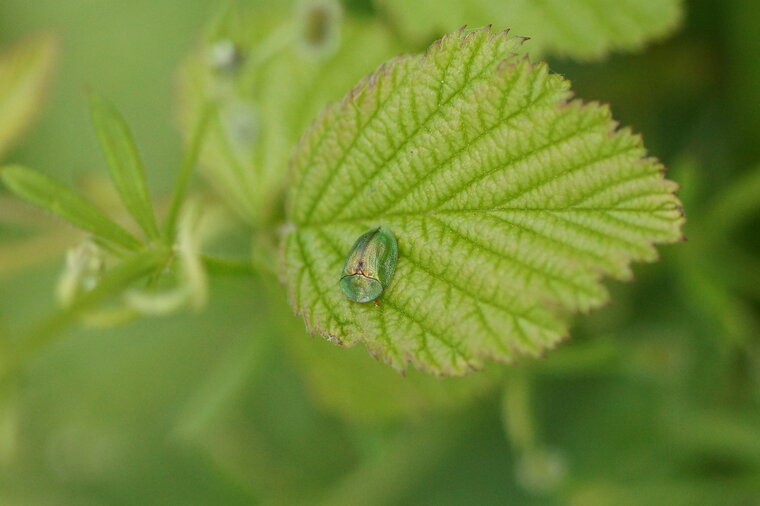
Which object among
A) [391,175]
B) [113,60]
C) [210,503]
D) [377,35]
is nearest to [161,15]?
[113,60]

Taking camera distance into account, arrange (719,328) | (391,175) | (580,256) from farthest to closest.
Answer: (719,328)
(391,175)
(580,256)

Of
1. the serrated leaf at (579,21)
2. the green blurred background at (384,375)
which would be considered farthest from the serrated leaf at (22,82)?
the serrated leaf at (579,21)

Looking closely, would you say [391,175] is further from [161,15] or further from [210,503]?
[161,15]

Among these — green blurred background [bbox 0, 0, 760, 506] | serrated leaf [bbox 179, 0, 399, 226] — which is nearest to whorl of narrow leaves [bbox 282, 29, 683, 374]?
green blurred background [bbox 0, 0, 760, 506]

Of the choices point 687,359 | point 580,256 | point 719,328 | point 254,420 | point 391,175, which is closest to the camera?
point 580,256

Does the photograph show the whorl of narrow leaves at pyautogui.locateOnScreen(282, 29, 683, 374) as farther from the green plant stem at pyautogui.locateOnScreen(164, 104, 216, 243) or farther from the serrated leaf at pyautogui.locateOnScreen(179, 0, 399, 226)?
the serrated leaf at pyautogui.locateOnScreen(179, 0, 399, 226)

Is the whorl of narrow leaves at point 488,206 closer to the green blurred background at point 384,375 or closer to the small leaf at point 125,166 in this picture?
the small leaf at point 125,166

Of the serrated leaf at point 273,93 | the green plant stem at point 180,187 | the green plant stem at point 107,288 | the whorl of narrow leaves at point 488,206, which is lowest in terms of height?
the whorl of narrow leaves at point 488,206

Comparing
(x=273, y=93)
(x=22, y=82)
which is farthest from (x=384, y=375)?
(x=22, y=82)
